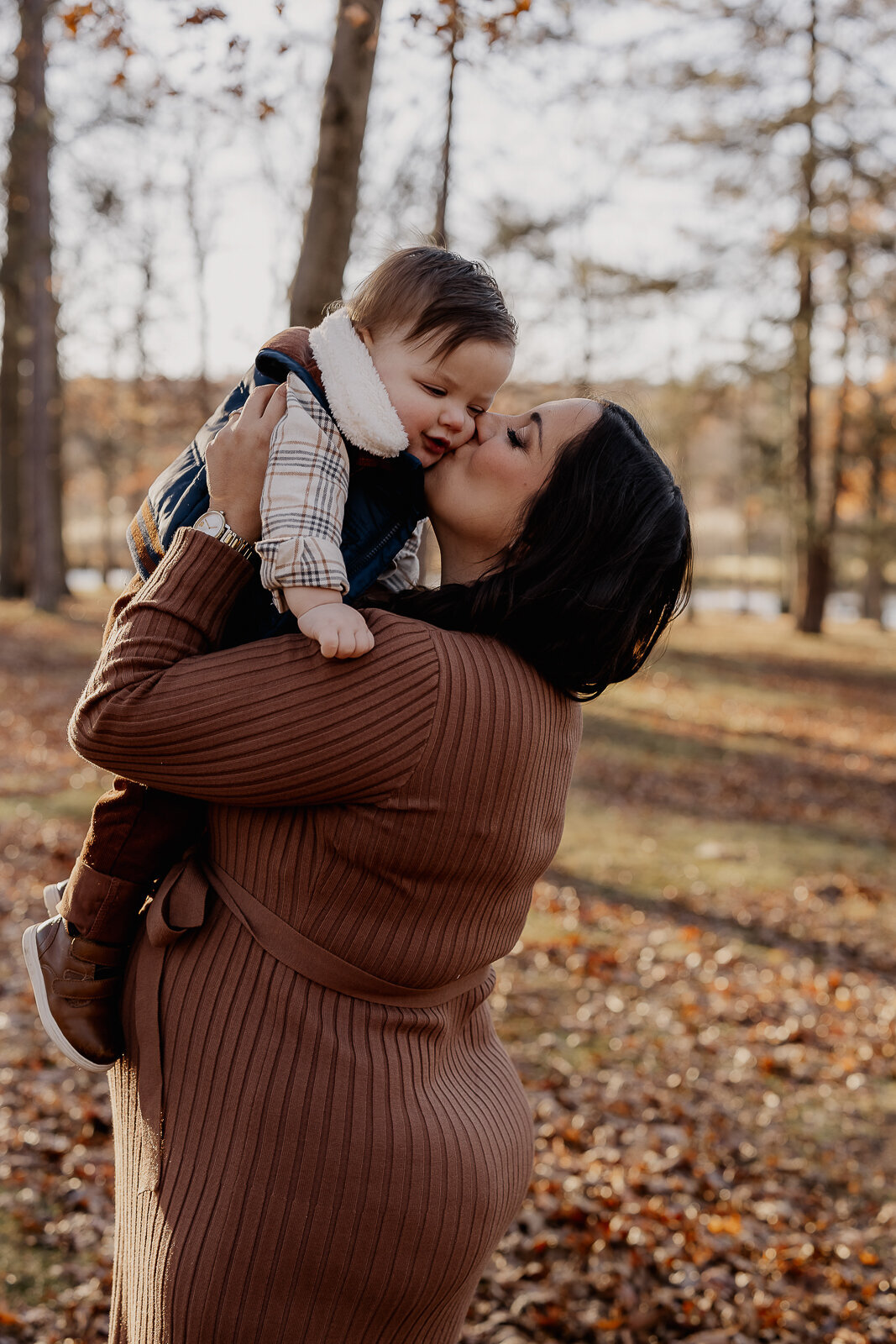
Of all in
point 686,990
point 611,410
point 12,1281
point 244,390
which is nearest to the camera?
point 611,410

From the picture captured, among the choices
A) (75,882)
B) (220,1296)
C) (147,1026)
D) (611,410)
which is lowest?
(220,1296)

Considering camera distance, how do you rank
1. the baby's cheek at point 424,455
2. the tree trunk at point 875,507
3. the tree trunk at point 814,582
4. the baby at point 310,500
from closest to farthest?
the baby at point 310,500 → the baby's cheek at point 424,455 → the tree trunk at point 875,507 → the tree trunk at point 814,582

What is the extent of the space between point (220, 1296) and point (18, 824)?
672 cm

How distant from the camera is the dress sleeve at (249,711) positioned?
1.61 m

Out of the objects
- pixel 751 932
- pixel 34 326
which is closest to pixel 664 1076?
pixel 751 932

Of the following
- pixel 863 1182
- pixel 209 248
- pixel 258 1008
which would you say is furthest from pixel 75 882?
pixel 209 248

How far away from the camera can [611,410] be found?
1.94m

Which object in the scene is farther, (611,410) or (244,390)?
(244,390)

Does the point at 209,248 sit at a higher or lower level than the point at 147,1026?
higher

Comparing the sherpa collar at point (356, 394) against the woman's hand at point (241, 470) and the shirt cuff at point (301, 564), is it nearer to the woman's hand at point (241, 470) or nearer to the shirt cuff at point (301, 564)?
the woman's hand at point (241, 470)

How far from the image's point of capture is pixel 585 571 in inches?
71.2

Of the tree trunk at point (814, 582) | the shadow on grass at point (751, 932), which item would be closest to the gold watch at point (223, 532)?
the shadow on grass at point (751, 932)

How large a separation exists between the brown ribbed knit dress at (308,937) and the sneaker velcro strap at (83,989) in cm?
22

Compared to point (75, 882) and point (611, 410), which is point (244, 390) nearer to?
point (611, 410)
